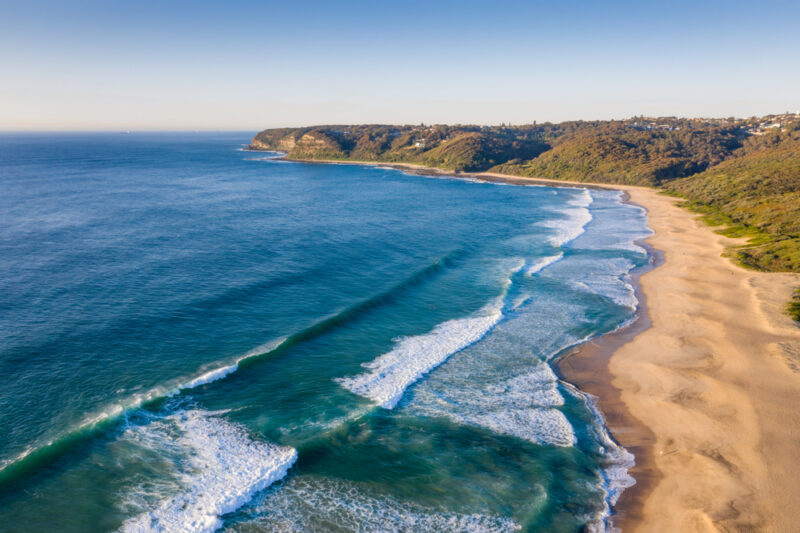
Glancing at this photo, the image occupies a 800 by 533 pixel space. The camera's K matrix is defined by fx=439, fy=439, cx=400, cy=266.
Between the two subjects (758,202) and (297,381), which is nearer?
(297,381)

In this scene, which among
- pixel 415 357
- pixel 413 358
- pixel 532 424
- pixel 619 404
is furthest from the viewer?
pixel 415 357

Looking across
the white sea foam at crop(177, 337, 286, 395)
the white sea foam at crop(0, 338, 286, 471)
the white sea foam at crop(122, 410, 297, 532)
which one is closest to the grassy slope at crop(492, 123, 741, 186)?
the white sea foam at crop(177, 337, 286, 395)

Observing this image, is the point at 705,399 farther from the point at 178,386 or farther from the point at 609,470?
the point at 178,386

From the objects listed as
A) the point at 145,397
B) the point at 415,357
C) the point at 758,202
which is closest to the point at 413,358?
the point at 415,357

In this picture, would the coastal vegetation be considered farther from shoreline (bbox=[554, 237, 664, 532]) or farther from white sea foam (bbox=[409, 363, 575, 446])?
white sea foam (bbox=[409, 363, 575, 446])

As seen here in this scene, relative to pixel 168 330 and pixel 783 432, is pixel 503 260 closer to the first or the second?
pixel 783 432

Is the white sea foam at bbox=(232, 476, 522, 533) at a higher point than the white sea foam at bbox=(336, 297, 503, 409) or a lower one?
lower
